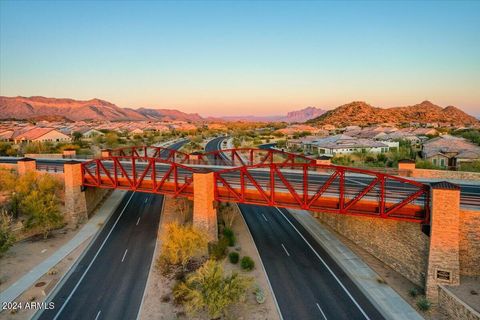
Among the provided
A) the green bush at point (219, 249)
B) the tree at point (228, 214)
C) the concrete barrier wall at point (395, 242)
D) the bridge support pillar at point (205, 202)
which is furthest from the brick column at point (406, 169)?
the bridge support pillar at point (205, 202)

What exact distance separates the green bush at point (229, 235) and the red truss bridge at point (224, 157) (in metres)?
10.7

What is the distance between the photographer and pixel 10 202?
45.8 m

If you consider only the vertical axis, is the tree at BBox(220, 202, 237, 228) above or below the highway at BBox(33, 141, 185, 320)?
above

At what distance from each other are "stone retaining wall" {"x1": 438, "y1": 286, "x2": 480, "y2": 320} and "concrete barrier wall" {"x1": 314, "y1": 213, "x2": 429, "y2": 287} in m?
2.36

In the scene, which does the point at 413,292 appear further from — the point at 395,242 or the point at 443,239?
the point at 395,242

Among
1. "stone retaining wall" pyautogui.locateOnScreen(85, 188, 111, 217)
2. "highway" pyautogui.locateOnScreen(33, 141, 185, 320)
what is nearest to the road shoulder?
"highway" pyautogui.locateOnScreen(33, 141, 185, 320)

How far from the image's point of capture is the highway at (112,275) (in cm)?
2438

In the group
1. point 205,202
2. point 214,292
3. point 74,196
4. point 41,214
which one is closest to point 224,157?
point 74,196

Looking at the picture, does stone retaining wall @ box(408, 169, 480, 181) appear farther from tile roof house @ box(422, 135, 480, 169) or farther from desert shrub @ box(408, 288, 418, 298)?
tile roof house @ box(422, 135, 480, 169)

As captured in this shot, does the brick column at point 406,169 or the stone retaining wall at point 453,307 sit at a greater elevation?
the brick column at point 406,169

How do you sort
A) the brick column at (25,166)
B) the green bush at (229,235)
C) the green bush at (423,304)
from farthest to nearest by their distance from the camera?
1. the brick column at (25,166)
2. the green bush at (229,235)
3. the green bush at (423,304)

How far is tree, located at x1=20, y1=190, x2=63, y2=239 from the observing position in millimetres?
39062

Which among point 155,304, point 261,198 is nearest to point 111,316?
point 155,304

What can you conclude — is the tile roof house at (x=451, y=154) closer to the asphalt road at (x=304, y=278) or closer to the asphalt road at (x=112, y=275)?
the asphalt road at (x=304, y=278)
